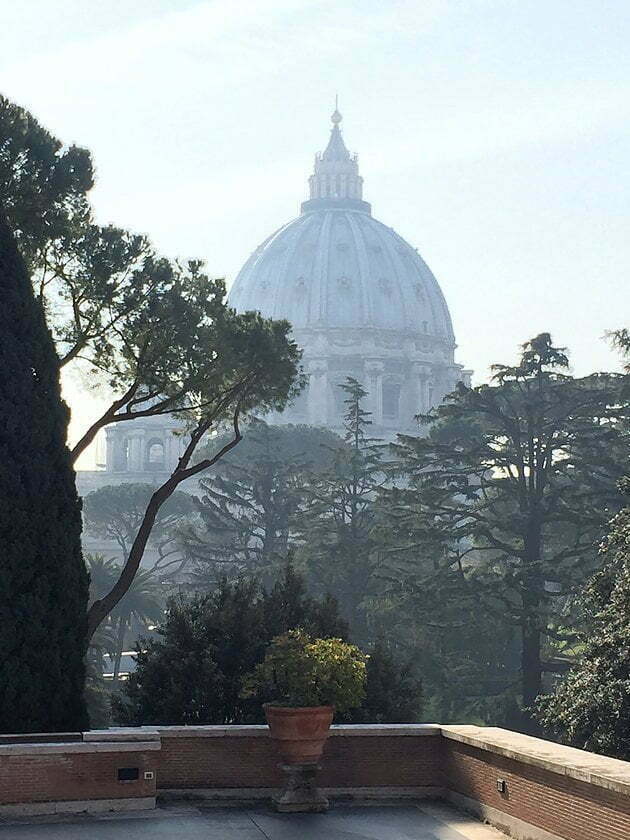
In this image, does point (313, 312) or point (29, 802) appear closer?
point (29, 802)

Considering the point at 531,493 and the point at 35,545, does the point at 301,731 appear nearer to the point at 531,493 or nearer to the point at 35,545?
the point at 35,545

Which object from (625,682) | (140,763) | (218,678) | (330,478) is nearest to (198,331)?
(218,678)

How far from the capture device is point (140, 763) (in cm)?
1153

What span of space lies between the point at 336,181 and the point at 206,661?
158 meters

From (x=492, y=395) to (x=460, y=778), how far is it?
115 ft

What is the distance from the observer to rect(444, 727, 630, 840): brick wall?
9.32 meters

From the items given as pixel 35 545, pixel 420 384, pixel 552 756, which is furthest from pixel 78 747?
pixel 420 384

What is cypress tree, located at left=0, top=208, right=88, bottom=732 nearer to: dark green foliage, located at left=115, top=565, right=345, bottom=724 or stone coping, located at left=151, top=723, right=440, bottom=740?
stone coping, located at left=151, top=723, right=440, bottom=740

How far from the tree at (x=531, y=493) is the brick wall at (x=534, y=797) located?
2801 centimetres

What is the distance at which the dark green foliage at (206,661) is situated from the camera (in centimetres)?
1720

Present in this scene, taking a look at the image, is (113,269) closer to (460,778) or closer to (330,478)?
(460,778)

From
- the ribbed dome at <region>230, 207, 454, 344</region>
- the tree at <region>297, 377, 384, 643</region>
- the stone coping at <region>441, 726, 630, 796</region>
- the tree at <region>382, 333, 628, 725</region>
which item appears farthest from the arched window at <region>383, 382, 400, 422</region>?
the stone coping at <region>441, 726, 630, 796</region>

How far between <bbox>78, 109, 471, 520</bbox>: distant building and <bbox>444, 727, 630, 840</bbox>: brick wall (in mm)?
133415

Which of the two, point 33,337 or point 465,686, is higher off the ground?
point 33,337
